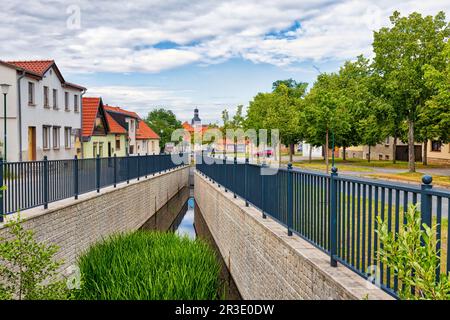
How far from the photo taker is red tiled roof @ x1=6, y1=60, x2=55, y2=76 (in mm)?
31000

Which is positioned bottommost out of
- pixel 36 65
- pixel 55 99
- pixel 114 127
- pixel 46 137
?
pixel 46 137

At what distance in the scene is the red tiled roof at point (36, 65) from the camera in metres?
31.0

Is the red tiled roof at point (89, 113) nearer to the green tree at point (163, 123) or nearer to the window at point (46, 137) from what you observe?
the window at point (46, 137)

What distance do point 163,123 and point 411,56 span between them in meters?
63.7

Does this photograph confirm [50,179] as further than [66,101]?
No

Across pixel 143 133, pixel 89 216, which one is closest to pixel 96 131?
pixel 143 133

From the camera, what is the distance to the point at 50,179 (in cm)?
1029

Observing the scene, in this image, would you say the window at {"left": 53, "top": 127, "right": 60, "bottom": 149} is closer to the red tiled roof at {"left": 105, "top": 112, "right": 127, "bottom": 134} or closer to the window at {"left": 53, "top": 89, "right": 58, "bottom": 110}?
the window at {"left": 53, "top": 89, "right": 58, "bottom": 110}

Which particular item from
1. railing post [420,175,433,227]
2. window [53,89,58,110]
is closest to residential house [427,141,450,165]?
window [53,89,58,110]

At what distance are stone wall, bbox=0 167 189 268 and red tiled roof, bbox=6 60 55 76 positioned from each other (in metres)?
14.3

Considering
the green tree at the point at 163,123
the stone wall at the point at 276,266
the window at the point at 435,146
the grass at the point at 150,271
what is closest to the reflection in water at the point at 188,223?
the stone wall at the point at 276,266

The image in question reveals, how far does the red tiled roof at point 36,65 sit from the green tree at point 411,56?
974 inches

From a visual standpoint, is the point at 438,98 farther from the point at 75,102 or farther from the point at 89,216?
the point at 75,102

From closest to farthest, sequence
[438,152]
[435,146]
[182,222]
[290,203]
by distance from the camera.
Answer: [290,203] → [182,222] → [438,152] → [435,146]
